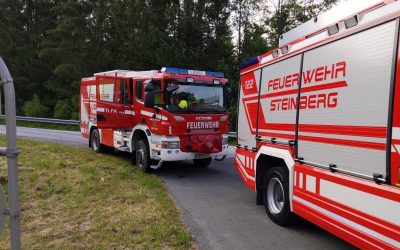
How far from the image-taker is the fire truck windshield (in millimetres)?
9266

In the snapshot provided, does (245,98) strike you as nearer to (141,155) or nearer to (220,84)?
(220,84)

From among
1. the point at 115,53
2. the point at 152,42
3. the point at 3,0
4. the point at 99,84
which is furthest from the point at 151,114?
the point at 3,0

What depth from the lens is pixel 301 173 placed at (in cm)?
483

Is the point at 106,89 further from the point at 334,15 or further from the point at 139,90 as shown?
the point at 334,15

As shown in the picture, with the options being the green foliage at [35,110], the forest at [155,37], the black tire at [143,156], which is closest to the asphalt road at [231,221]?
the black tire at [143,156]

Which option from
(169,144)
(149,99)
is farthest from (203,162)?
(149,99)

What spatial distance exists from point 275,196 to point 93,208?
9.88 ft

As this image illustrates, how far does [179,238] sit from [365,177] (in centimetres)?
245

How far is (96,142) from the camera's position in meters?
13.2

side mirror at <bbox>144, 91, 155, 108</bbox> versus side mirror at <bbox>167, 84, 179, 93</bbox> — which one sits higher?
side mirror at <bbox>167, 84, 179, 93</bbox>

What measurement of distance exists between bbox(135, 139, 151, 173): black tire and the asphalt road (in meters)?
0.68

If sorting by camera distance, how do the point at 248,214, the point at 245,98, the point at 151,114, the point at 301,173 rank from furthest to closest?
1. the point at 151,114
2. the point at 245,98
3. the point at 248,214
4. the point at 301,173

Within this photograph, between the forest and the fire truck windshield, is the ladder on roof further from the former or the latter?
the forest

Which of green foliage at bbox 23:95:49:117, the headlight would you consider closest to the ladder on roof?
the headlight
